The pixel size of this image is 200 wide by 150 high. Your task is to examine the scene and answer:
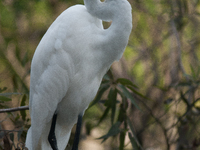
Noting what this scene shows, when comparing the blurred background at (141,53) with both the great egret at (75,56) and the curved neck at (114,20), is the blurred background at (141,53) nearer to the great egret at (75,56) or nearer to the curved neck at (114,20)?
the great egret at (75,56)

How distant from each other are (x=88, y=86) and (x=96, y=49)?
168 mm

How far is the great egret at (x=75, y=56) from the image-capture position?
3.81ft

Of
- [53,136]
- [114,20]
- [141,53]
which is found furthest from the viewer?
[141,53]

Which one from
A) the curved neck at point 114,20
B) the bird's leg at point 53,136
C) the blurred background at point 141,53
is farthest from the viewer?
the blurred background at point 141,53

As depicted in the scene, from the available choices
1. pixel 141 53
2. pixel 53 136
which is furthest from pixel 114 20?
pixel 141 53

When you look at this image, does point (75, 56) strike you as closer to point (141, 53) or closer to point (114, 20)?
point (114, 20)

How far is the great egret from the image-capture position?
1162mm

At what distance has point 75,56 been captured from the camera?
47.1 inches

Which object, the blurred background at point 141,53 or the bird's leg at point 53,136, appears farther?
the blurred background at point 141,53

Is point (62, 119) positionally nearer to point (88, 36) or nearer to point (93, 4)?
point (88, 36)

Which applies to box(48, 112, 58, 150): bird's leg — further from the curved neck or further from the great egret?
the curved neck

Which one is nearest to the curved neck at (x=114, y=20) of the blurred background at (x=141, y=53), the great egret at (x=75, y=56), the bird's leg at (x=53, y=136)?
the great egret at (x=75, y=56)

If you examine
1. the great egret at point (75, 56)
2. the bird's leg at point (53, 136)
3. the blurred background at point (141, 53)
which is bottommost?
the blurred background at point (141, 53)

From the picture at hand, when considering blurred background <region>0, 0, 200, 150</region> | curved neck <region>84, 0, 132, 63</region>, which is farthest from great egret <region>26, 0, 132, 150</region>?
blurred background <region>0, 0, 200, 150</region>
